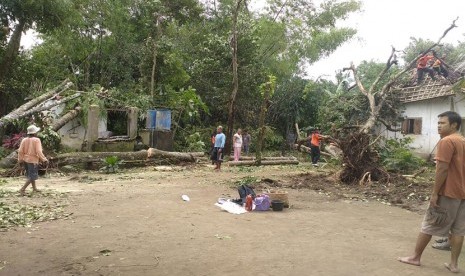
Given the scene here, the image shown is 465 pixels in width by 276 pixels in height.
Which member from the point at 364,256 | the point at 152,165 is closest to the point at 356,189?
the point at 364,256

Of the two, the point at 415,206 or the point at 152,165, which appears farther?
the point at 152,165

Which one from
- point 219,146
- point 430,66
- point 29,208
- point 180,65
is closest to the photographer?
point 29,208

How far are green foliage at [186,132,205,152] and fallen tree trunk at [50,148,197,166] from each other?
252 centimetres

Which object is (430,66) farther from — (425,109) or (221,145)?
(221,145)

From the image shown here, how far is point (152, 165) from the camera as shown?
54.1ft

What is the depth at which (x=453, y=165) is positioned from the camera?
4.78 meters

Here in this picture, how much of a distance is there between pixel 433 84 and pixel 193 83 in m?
12.3

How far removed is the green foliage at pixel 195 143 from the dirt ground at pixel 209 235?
9244mm

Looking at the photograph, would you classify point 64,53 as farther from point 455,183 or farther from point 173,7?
point 455,183

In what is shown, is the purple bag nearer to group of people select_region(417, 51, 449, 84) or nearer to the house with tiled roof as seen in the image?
group of people select_region(417, 51, 449, 84)

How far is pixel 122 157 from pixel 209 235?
10153mm

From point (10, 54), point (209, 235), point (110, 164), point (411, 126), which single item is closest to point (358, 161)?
point (209, 235)

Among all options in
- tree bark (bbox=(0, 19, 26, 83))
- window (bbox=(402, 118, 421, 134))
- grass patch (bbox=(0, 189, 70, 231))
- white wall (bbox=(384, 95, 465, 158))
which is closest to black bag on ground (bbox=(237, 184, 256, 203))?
grass patch (bbox=(0, 189, 70, 231))

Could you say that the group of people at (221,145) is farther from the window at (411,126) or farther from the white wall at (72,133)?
the window at (411,126)
